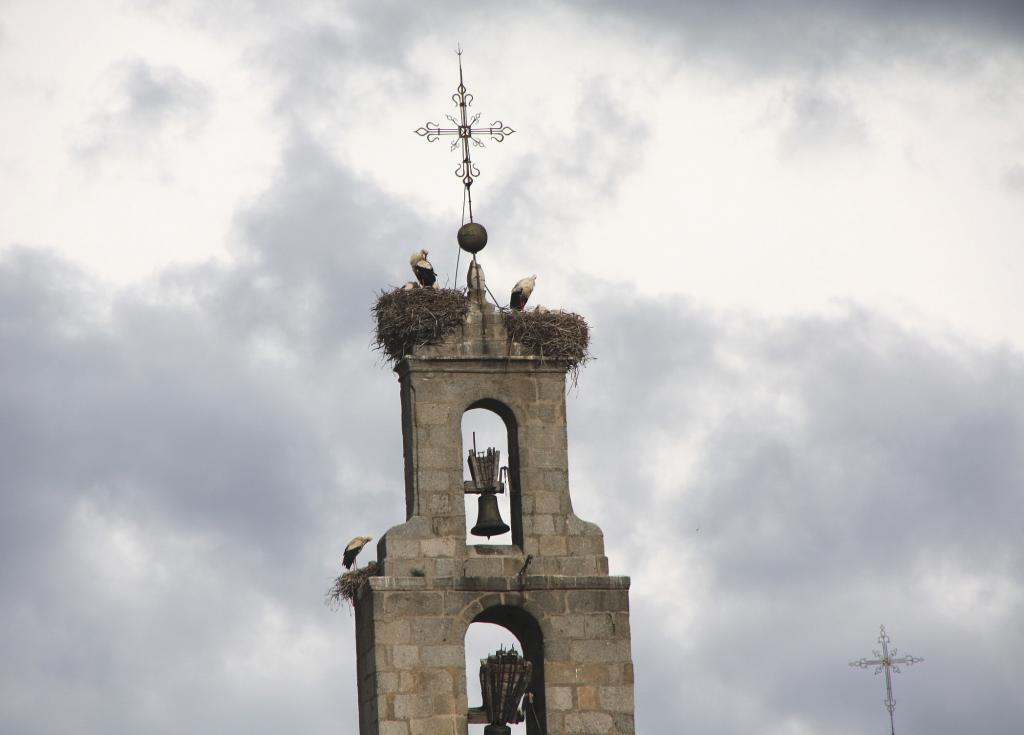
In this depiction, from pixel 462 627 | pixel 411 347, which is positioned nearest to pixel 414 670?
pixel 462 627

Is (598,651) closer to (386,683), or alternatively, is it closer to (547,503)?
(547,503)

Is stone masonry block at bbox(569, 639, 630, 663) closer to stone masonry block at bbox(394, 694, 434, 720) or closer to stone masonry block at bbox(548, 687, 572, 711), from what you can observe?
stone masonry block at bbox(548, 687, 572, 711)

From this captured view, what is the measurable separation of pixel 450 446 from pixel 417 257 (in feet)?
7.83

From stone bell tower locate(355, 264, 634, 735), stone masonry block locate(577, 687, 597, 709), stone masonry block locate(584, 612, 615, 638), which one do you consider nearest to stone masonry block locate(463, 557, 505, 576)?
stone bell tower locate(355, 264, 634, 735)

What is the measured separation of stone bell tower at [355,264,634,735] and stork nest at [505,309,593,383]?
4.5 inches

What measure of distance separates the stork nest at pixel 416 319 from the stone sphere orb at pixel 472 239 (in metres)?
0.88

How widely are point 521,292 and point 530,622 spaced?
372 cm

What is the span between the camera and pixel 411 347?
32125mm

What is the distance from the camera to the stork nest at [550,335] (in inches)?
1272

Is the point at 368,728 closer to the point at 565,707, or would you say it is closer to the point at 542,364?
the point at 565,707

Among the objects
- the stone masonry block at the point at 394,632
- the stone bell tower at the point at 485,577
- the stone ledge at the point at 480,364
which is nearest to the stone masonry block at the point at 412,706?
the stone bell tower at the point at 485,577

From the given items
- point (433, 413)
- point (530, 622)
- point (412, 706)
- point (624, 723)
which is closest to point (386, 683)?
point (412, 706)

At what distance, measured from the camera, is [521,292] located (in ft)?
107

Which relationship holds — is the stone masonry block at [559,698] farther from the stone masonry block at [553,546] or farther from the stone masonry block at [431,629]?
the stone masonry block at [553,546]
